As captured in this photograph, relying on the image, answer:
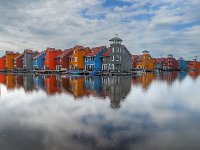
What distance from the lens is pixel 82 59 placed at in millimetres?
85938

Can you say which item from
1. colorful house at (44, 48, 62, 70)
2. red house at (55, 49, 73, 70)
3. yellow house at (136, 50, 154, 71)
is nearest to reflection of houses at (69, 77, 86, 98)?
red house at (55, 49, 73, 70)

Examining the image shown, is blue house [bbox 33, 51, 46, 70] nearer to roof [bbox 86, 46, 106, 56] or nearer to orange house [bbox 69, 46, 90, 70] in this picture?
orange house [bbox 69, 46, 90, 70]

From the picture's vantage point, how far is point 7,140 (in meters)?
10.0

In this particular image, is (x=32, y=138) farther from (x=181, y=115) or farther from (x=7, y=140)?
(x=181, y=115)

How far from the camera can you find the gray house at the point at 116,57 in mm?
75750

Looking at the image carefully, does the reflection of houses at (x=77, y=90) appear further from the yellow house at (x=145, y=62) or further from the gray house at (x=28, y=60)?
the yellow house at (x=145, y=62)

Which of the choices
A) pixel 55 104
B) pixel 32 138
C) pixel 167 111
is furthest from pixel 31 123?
pixel 167 111

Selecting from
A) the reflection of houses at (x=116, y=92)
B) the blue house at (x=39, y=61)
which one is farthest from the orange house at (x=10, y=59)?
the reflection of houses at (x=116, y=92)

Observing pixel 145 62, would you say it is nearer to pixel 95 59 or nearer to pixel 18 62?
pixel 95 59

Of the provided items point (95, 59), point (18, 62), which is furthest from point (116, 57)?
point (18, 62)

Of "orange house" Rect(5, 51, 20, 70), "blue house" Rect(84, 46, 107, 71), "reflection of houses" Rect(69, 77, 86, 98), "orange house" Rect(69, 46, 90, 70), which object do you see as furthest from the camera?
"orange house" Rect(5, 51, 20, 70)

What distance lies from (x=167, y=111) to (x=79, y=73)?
6258 centimetres

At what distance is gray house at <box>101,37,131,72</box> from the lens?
7575 centimetres

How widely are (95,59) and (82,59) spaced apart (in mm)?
7498
